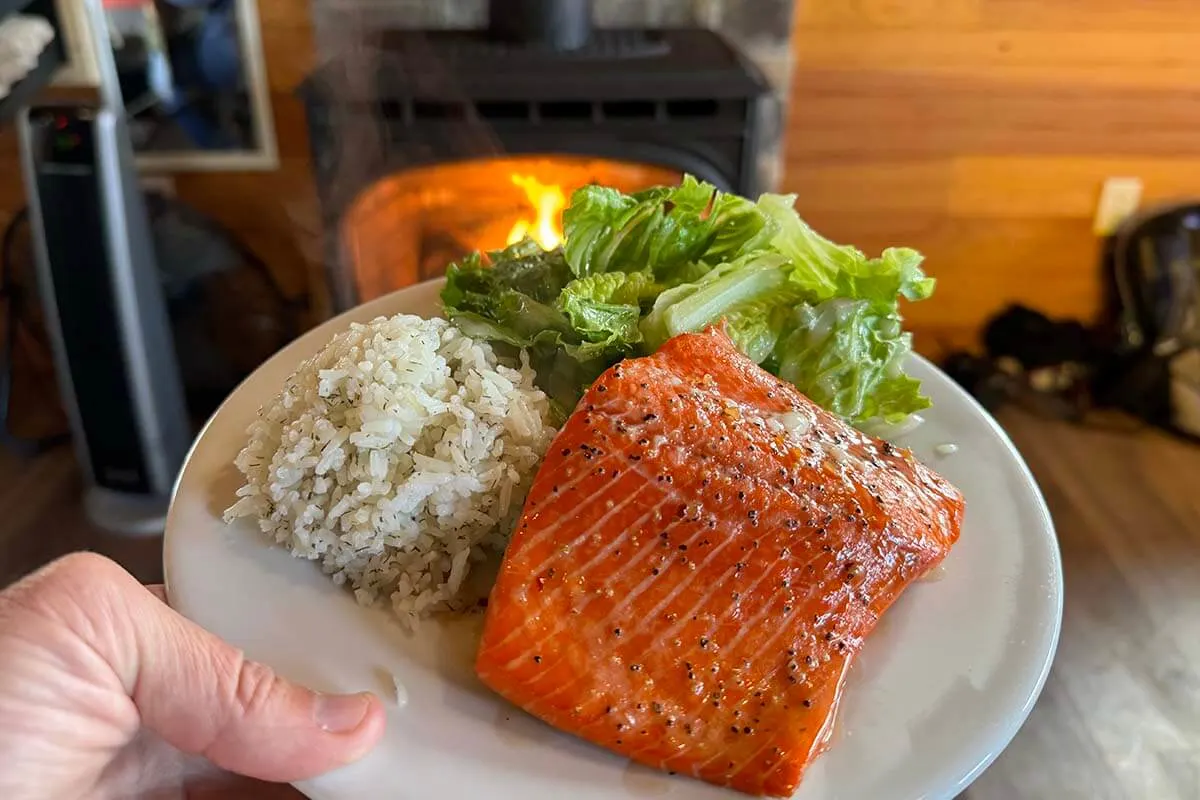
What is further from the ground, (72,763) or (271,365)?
(271,365)

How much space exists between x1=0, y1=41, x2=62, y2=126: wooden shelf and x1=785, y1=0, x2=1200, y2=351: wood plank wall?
1.98 meters

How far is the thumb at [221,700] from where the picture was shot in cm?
93

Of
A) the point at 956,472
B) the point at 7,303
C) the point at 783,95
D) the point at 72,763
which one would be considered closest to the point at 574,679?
the point at 72,763

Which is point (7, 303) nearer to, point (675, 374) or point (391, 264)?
point (391, 264)

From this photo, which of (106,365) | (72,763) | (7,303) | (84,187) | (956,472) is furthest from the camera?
(7,303)

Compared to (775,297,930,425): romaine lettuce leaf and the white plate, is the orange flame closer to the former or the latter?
(775,297,930,425): romaine lettuce leaf

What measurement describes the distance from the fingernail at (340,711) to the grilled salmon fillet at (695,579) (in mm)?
123

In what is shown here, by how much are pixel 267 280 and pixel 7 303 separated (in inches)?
31.9

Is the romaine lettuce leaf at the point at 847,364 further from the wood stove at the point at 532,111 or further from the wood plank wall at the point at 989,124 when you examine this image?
the wood plank wall at the point at 989,124

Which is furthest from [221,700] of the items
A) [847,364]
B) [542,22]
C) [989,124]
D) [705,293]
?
[989,124]

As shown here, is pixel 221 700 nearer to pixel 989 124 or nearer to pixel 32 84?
pixel 32 84

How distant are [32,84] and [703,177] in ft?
5.46

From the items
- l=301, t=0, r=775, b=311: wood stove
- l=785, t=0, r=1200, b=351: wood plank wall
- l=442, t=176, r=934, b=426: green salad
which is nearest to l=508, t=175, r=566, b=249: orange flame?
l=301, t=0, r=775, b=311: wood stove

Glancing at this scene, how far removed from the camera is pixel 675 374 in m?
1.17
